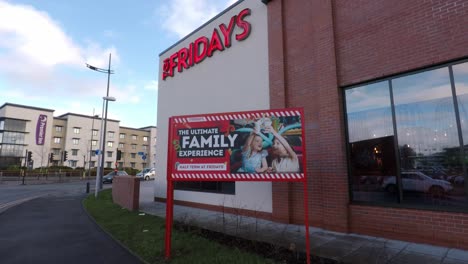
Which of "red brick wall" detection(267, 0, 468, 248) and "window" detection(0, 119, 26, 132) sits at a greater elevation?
"window" detection(0, 119, 26, 132)

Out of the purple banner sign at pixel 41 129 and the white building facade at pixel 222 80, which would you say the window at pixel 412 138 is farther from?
the purple banner sign at pixel 41 129

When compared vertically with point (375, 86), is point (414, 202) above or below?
below

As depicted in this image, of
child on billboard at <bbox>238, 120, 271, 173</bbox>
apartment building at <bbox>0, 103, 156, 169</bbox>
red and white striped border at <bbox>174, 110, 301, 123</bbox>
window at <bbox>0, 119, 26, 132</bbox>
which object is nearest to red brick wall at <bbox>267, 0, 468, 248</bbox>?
red and white striped border at <bbox>174, 110, 301, 123</bbox>

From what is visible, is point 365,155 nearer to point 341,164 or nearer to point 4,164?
point 341,164

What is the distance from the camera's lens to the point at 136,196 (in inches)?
467

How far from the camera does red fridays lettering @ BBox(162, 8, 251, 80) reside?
10.9 meters

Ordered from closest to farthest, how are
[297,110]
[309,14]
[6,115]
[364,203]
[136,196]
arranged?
[297,110], [364,203], [309,14], [136,196], [6,115]

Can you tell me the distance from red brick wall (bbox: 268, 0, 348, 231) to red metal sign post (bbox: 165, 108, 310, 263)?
2.68 metres

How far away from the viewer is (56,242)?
725 cm

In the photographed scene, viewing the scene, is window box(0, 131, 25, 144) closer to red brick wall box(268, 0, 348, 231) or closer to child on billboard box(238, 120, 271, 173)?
red brick wall box(268, 0, 348, 231)

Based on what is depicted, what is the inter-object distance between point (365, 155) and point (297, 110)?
3.30 m

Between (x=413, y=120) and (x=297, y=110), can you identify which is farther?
(x=413, y=120)

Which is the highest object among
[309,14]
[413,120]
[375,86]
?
[309,14]

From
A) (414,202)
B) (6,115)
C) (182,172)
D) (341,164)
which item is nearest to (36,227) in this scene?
(182,172)
